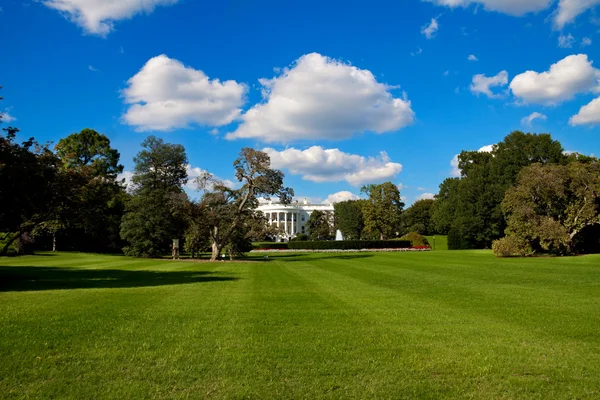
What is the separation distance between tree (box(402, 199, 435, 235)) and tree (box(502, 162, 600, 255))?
2541 inches

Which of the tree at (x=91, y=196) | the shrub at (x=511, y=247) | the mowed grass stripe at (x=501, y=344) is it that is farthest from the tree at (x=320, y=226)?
the mowed grass stripe at (x=501, y=344)

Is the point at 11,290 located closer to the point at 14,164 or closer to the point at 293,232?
the point at 14,164

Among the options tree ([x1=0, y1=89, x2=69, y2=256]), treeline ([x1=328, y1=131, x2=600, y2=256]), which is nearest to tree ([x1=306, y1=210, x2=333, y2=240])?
treeline ([x1=328, y1=131, x2=600, y2=256])

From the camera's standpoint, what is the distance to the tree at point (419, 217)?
105125 millimetres

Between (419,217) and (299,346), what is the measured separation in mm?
103172

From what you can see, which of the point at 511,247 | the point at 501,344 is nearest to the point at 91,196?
the point at 501,344

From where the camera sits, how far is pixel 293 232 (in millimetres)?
145000

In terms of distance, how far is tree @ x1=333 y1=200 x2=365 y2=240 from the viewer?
96875 mm

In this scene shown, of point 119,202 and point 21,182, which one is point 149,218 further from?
point 21,182

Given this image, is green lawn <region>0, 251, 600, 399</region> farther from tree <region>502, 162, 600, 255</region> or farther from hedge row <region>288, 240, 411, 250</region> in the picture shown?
hedge row <region>288, 240, 411, 250</region>

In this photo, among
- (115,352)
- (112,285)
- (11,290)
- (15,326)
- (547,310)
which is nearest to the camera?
(115,352)

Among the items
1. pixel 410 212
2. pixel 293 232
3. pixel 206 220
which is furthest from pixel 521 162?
pixel 293 232

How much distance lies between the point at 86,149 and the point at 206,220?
36.8 meters

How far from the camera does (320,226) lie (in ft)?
365
